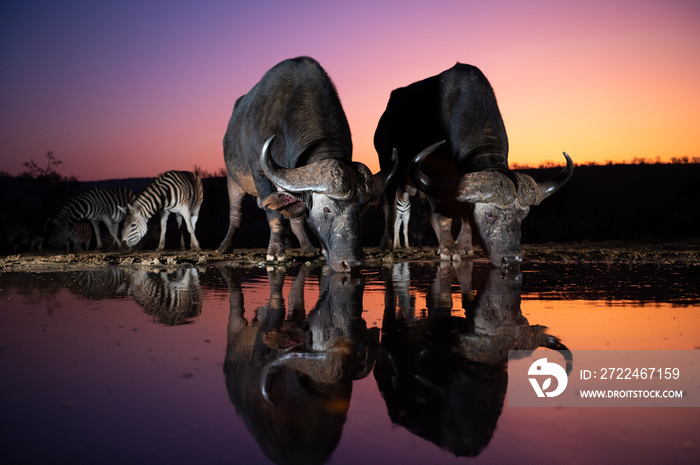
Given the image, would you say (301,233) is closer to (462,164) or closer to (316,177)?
(462,164)

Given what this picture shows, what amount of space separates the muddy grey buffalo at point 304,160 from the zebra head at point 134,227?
16.7ft

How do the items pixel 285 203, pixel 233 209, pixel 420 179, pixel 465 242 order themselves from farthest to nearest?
pixel 233 209 → pixel 465 242 → pixel 420 179 → pixel 285 203

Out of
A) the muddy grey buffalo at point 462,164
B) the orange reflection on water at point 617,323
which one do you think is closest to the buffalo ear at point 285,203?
the muddy grey buffalo at point 462,164

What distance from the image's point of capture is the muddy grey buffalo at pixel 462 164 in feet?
22.9

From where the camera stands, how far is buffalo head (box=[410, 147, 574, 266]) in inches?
272

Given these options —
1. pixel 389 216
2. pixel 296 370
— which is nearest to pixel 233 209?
pixel 389 216

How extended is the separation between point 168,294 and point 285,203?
2167 millimetres

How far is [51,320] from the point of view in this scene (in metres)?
3.92

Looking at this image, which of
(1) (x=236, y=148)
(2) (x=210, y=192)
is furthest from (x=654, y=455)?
(2) (x=210, y=192)

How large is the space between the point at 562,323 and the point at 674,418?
165cm

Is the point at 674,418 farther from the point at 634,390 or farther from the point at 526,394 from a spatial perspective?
the point at 526,394

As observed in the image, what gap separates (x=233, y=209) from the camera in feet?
36.7

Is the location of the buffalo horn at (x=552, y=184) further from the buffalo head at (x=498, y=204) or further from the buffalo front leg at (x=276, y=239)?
the buffalo front leg at (x=276, y=239)

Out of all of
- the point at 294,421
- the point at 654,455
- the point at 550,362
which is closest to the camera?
the point at 654,455
